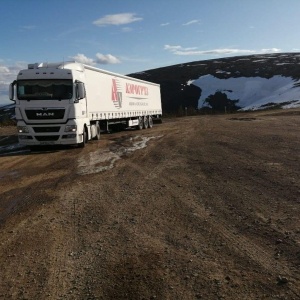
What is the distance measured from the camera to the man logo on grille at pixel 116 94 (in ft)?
75.0

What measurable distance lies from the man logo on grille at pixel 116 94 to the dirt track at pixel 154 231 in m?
11.8

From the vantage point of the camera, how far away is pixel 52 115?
15.7 m

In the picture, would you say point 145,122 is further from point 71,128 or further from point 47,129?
point 47,129

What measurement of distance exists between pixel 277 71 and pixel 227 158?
269 feet

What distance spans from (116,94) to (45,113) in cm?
824

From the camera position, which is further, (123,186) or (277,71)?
(277,71)

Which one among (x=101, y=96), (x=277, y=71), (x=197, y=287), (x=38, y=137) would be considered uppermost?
(x=277, y=71)

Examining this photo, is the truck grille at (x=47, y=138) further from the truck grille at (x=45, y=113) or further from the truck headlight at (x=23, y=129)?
the truck grille at (x=45, y=113)

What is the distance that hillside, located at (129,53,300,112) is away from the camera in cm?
7281

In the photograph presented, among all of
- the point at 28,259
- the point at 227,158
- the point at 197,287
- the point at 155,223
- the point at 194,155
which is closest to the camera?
the point at 197,287

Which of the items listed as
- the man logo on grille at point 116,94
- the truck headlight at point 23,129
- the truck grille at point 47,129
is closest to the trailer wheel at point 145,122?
the man logo on grille at point 116,94

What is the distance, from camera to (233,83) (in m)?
83.4

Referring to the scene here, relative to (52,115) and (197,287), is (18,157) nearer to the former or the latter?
(52,115)

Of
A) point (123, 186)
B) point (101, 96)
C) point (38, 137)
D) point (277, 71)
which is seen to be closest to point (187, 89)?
point (277, 71)
